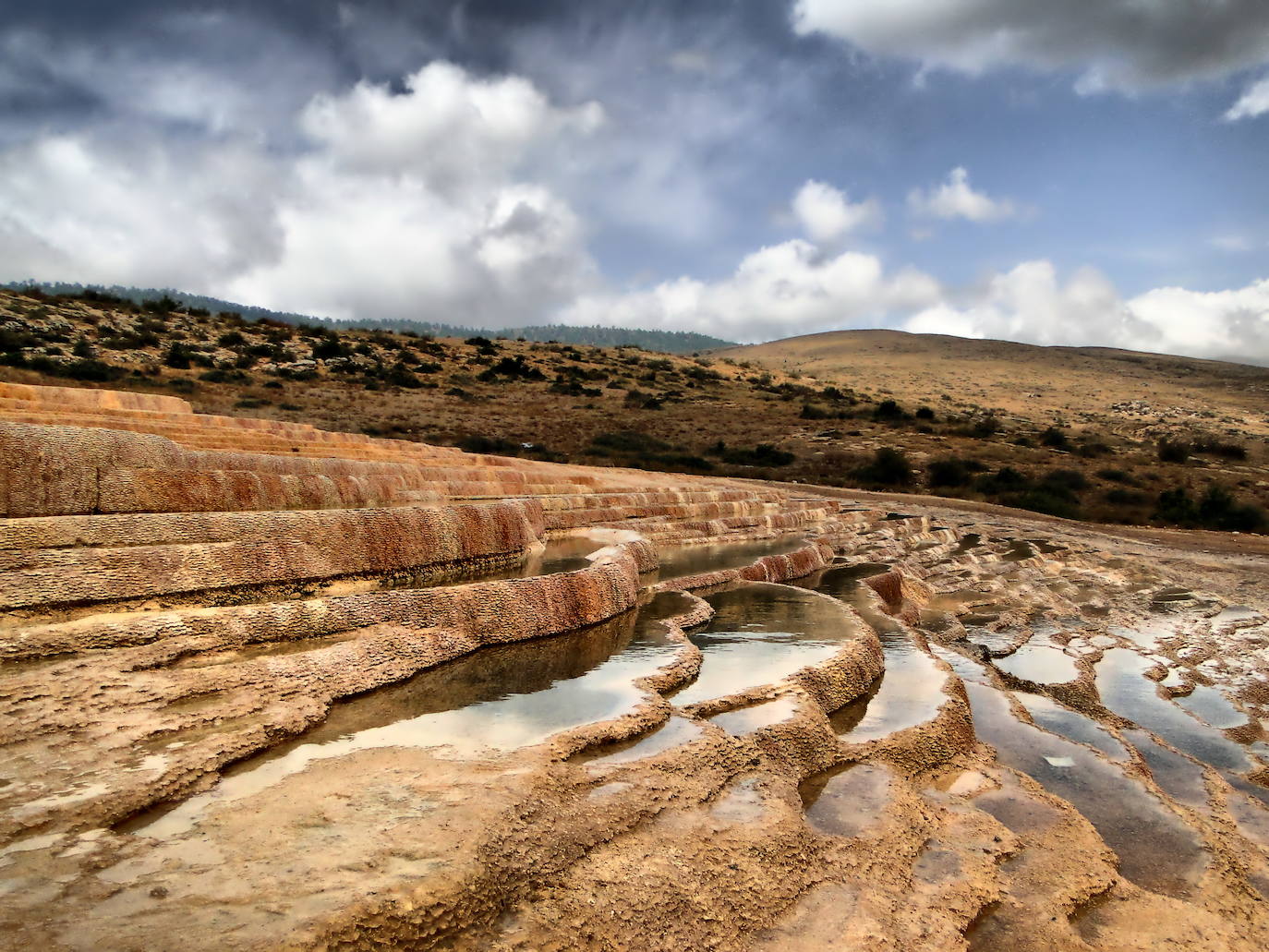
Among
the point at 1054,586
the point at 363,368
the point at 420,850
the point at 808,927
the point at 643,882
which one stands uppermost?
the point at 363,368

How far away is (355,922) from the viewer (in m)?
2.04

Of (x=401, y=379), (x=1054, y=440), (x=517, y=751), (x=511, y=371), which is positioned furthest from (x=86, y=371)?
(x=1054, y=440)

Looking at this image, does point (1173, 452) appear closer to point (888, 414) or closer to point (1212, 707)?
point (888, 414)

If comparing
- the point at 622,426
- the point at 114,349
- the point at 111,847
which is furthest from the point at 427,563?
the point at 114,349

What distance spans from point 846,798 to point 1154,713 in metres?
4.09

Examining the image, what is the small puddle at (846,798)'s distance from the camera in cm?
343

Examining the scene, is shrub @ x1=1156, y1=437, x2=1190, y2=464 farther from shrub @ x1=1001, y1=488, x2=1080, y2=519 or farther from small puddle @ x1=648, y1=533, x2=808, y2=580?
small puddle @ x1=648, y1=533, x2=808, y2=580

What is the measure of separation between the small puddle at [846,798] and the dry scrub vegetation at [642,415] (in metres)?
21.2

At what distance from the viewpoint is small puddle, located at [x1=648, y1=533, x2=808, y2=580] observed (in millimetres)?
8734

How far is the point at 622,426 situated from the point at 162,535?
1068 inches

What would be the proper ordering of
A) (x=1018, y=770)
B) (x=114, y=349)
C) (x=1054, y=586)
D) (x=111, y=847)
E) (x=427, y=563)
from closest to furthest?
(x=111, y=847) → (x=1018, y=770) → (x=427, y=563) → (x=1054, y=586) → (x=114, y=349)

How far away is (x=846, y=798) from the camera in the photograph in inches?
146

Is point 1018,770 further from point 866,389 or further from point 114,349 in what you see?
point 866,389

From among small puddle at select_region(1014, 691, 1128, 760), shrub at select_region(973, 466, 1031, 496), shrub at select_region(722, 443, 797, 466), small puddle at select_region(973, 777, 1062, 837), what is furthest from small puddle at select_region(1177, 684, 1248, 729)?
shrub at select_region(722, 443, 797, 466)
